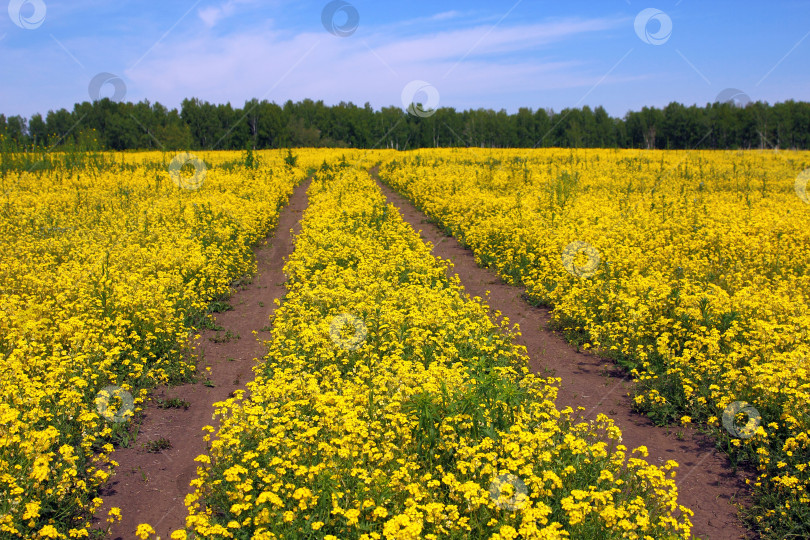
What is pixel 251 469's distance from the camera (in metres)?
4.51

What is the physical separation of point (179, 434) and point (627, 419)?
5435mm

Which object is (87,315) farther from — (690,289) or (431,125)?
(431,125)

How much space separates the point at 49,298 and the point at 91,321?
1.47 metres

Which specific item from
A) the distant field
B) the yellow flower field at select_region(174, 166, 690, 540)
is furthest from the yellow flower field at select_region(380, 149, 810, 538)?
the yellow flower field at select_region(174, 166, 690, 540)

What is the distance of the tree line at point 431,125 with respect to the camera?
7375cm

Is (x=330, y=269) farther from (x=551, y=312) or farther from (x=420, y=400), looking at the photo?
(x=420, y=400)

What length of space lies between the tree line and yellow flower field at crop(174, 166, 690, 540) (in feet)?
182

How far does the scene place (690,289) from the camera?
8836 mm

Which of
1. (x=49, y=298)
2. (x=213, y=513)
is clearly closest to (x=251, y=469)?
(x=213, y=513)

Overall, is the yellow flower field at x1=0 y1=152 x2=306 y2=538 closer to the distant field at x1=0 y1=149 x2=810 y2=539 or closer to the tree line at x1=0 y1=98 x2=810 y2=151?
the distant field at x1=0 y1=149 x2=810 y2=539

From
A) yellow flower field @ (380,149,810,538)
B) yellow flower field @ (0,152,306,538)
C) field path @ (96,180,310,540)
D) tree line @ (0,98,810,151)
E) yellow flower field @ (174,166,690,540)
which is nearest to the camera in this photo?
yellow flower field @ (174,166,690,540)

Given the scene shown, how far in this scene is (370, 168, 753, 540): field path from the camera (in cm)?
480

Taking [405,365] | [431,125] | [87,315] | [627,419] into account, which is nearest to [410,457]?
[405,365]

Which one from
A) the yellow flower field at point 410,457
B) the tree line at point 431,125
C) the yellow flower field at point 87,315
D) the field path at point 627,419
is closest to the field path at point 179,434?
the yellow flower field at point 87,315
